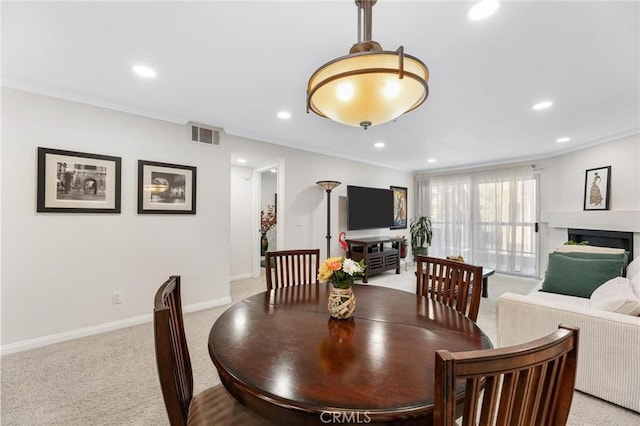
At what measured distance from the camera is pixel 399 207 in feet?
22.3

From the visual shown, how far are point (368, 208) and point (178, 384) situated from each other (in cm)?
→ 502

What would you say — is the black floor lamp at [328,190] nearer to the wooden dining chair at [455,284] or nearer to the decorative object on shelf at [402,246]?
the decorative object on shelf at [402,246]

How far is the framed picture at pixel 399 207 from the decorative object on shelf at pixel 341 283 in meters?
5.35

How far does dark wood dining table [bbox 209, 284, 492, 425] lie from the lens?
2.60 feet

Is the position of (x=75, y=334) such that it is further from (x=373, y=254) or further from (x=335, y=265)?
(x=373, y=254)

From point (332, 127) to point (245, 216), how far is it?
2.70m

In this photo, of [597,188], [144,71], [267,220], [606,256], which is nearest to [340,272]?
[144,71]

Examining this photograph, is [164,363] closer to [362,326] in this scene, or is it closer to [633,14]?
[362,326]

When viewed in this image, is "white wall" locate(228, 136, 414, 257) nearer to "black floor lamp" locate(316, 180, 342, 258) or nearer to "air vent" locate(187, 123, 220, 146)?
"black floor lamp" locate(316, 180, 342, 258)

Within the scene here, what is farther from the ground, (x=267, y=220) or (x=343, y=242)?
(x=267, y=220)

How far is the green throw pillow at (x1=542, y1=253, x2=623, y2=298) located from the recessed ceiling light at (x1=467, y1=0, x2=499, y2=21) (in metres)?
2.68

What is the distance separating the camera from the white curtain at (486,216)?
5.51 metres

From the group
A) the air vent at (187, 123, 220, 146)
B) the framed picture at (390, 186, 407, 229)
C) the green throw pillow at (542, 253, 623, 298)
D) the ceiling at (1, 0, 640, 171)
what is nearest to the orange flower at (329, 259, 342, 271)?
the ceiling at (1, 0, 640, 171)

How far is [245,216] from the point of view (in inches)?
216
